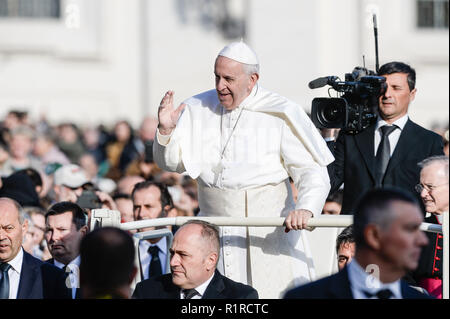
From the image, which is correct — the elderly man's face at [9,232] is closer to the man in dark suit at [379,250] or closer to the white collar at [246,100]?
the white collar at [246,100]

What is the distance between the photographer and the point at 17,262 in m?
6.57

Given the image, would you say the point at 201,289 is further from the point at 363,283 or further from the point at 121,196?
the point at 121,196

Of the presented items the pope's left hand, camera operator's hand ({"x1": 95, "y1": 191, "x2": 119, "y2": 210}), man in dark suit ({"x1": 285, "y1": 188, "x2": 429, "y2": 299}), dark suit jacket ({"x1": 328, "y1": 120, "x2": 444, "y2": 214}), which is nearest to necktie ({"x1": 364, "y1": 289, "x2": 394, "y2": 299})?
man in dark suit ({"x1": 285, "y1": 188, "x2": 429, "y2": 299})

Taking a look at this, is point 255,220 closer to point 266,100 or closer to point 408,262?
point 266,100

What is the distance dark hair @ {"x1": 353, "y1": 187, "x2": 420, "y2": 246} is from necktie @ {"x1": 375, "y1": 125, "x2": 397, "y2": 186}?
285cm

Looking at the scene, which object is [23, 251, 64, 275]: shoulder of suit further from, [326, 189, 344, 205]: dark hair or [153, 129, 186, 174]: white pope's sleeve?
[326, 189, 344, 205]: dark hair

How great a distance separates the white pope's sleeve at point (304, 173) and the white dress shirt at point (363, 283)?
1695 mm

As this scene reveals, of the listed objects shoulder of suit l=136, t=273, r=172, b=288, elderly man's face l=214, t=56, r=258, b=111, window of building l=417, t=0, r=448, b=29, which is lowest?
shoulder of suit l=136, t=273, r=172, b=288

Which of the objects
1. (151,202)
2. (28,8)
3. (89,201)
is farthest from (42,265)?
(28,8)

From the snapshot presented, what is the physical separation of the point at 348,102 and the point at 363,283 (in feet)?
8.88

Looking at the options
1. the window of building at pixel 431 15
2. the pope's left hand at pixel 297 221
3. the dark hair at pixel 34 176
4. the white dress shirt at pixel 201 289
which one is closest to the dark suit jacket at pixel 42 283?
the white dress shirt at pixel 201 289

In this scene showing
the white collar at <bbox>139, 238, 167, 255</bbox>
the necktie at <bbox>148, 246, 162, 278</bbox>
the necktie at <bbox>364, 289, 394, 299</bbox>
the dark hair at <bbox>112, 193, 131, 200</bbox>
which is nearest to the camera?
the necktie at <bbox>364, 289, 394, 299</bbox>

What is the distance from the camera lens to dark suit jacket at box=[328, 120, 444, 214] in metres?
7.28

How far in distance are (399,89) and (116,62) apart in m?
13.1
